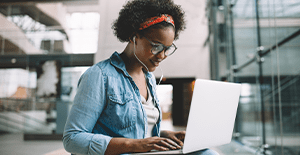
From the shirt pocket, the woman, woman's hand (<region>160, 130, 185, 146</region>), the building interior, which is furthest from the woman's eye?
the building interior

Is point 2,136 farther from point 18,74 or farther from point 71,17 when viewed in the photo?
point 71,17

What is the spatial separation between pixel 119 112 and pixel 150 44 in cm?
36

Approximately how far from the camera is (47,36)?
605 centimetres

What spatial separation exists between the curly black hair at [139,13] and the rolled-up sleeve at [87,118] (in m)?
0.33

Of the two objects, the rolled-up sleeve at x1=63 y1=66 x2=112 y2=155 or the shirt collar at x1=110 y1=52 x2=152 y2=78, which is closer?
the rolled-up sleeve at x1=63 y1=66 x2=112 y2=155

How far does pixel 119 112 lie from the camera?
95 centimetres

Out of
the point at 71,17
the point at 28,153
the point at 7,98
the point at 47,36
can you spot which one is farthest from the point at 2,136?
the point at 71,17

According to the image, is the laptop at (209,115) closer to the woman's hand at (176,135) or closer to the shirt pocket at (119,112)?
the woman's hand at (176,135)

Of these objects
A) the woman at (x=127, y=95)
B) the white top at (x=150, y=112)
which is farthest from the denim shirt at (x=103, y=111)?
the white top at (x=150, y=112)

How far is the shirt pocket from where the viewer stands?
0.94m

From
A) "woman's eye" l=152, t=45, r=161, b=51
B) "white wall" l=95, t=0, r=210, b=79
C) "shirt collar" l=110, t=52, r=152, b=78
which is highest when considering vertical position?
"white wall" l=95, t=0, r=210, b=79

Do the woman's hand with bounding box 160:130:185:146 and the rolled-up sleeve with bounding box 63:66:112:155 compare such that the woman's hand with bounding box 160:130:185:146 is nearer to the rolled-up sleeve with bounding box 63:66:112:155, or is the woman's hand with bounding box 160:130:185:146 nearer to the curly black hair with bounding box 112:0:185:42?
the rolled-up sleeve with bounding box 63:66:112:155

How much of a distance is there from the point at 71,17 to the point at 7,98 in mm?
2874

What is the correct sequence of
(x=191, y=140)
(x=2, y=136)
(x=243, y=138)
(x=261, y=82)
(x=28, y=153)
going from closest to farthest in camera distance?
1. (x=191, y=140)
2. (x=261, y=82)
3. (x=28, y=153)
4. (x=243, y=138)
5. (x=2, y=136)
